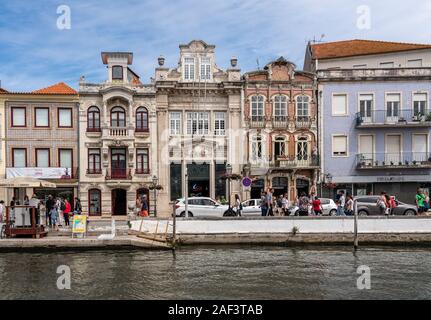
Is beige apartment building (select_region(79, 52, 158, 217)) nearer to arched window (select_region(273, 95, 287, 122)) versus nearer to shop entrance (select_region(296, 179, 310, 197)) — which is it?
arched window (select_region(273, 95, 287, 122))

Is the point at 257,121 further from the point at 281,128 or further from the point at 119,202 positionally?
the point at 119,202

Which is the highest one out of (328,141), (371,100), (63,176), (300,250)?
(371,100)

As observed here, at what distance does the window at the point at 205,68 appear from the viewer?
3638 centimetres

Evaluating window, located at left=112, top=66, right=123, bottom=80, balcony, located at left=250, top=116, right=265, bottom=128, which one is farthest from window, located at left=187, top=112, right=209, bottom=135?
window, located at left=112, top=66, right=123, bottom=80

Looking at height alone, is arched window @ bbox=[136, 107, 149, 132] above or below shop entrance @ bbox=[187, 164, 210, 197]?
above

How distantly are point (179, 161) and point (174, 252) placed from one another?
1581 cm

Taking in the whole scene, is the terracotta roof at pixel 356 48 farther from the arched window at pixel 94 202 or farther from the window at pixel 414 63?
the arched window at pixel 94 202

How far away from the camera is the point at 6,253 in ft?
66.6

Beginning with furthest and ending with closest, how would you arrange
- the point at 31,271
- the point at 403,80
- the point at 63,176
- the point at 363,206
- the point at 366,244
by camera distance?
the point at 403,80
the point at 63,176
the point at 363,206
the point at 366,244
the point at 31,271

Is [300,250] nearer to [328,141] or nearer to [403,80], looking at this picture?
[328,141]

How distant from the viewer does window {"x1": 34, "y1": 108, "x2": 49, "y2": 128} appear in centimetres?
3500

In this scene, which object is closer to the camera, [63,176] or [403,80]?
[63,176]

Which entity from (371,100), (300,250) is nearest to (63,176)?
(300,250)

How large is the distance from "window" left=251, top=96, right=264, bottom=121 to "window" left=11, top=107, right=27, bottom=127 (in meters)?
17.5
